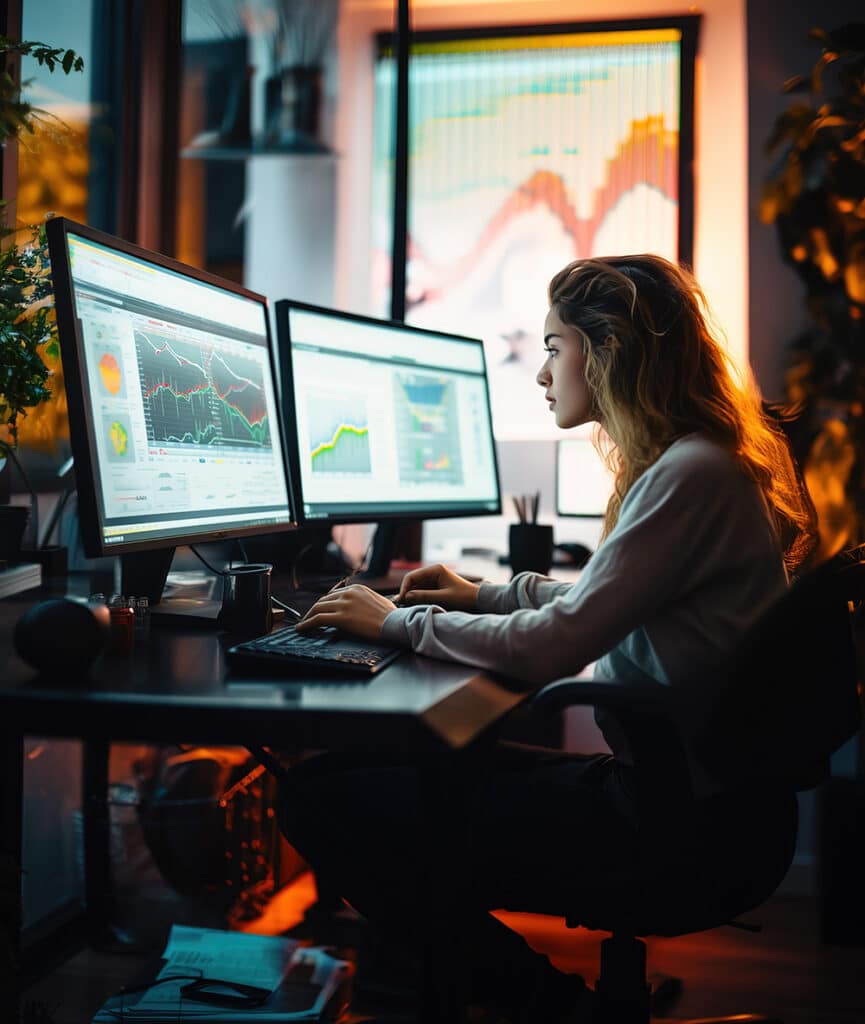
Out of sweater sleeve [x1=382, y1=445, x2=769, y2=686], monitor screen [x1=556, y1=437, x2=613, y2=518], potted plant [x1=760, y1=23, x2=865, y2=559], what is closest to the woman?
sweater sleeve [x1=382, y1=445, x2=769, y2=686]

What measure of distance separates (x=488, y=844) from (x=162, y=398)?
0.70 metres

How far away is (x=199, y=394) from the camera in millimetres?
1365

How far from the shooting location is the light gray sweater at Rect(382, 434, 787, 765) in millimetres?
1062

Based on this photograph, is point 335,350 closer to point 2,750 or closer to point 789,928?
point 2,750

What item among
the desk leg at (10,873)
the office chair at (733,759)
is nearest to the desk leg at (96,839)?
the desk leg at (10,873)

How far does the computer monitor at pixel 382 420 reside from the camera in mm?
1649

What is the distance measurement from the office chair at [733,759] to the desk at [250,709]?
0.18m

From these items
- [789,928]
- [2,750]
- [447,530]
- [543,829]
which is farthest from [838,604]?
[447,530]

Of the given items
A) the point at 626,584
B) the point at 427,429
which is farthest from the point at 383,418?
the point at 626,584

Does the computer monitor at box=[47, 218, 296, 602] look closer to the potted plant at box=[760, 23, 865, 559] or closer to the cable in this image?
the cable

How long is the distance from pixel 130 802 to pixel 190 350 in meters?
1.17

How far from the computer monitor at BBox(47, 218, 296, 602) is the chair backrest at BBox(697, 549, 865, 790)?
0.71 metres

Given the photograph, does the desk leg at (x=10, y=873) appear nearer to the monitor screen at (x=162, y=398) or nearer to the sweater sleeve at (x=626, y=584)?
the monitor screen at (x=162, y=398)

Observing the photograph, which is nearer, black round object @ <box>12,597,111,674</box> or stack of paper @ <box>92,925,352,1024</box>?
black round object @ <box>12,597,111,674</box>
